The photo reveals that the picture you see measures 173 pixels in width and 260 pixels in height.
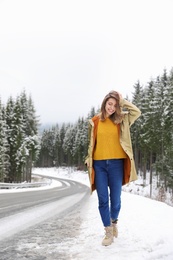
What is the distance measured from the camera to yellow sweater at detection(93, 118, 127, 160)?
14.6 ft

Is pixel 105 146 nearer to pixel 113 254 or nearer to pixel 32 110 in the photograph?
pixel 113 254

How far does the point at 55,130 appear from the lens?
13638 cm

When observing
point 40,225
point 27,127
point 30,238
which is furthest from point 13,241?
point 27,127

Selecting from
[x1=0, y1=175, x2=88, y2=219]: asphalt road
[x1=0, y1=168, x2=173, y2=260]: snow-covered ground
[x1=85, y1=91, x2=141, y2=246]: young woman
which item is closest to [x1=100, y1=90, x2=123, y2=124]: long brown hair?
[x1=85, y1=91, x2=141, y2=246]: young woman

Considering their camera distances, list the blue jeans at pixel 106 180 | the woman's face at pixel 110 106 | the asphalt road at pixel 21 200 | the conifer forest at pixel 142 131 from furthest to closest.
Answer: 1. the conifer forest at pixel 142 131
2. the asphalt road at pixel 21 200
3. the woman's face at pixel 110 106
4. the blue jeans at pixel 106 180

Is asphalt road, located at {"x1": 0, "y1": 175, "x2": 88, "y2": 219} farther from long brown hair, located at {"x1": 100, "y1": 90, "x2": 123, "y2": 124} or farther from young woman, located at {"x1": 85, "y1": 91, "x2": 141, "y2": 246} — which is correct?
long brown hair, located at {"x1": 100, "y1": 90, "x2": 123, "y2": 124}

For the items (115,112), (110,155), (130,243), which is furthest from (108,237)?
(115,112)

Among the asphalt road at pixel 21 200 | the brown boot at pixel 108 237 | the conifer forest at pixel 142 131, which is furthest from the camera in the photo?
the conifer forest at pixel 142 131

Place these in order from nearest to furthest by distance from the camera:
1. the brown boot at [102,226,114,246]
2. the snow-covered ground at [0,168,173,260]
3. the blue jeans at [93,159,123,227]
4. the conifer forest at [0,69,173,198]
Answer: the snow-covered ground at [0,168,173,260]
the brown boot at [102,226,114,246]
the blue jeans at [93,159,123,227]
the conifer forest at [0,69,173,198]

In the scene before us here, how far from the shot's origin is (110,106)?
455cm

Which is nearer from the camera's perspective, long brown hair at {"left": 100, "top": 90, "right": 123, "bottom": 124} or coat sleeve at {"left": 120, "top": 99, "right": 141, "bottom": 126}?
long brown hair at {"left": 100, "top": 90, "right": 123, "bottom": 124}

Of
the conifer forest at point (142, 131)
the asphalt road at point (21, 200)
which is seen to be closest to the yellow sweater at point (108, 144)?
the asphalt road at point (21, 200)

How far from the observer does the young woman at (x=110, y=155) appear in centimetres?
444

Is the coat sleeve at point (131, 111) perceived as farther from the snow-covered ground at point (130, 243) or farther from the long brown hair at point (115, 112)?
the snow-covered ground at point (130, 243)
